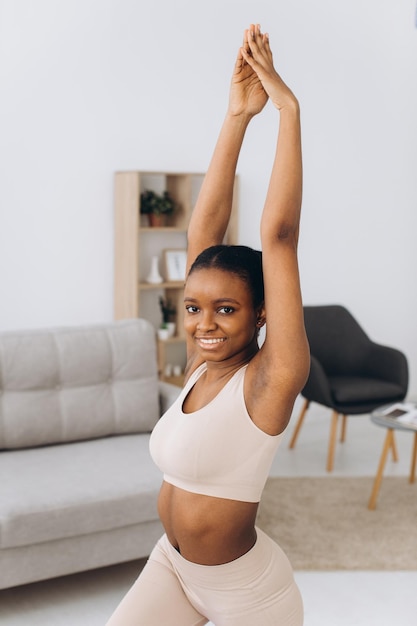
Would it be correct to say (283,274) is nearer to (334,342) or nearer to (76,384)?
(76,384)

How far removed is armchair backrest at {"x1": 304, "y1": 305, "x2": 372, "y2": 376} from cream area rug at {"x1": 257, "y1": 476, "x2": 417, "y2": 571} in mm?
827

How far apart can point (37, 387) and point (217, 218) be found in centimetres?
215

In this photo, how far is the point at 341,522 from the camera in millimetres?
3826

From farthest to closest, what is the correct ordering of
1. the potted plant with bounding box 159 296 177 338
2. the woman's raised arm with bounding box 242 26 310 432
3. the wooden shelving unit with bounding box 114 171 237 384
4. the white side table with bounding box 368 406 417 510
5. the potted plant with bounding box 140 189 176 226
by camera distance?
Answer: the potted plant with bounding box 159 296 177 338 → the potted plant with bounding box 140 189 176 226 → the wooden shelving unit with bounding box 114 171 237 384 → the white side table with bounding box 368 406 417 510 → the woman's raised arm with bounding box 242 26 310 432

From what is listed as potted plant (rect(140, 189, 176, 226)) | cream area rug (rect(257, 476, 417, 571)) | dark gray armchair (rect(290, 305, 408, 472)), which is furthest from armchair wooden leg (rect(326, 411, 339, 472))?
potted plant (rect(140, 189, 176, 226))

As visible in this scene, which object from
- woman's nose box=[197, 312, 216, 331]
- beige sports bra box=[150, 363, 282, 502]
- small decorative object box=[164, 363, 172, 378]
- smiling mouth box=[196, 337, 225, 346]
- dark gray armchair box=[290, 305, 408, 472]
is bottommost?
small decorative object box=[164, 363, 172, 378]

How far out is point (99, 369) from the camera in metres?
3.61

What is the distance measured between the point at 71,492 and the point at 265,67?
2022mm

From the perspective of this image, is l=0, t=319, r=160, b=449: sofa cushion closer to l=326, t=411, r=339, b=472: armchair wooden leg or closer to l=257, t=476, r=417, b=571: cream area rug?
l=257, t=476, r=417, b=571: cream area rug

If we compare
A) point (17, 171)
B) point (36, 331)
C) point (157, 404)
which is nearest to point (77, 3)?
point (17, 171)

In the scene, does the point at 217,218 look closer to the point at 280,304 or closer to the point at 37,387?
the point at 280,304

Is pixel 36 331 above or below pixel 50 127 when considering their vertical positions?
below

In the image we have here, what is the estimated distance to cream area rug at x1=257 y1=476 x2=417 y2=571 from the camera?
11.3ft

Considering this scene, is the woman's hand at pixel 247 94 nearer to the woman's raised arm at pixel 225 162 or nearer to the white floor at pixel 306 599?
the woman's raised arm at pixel 225 162
